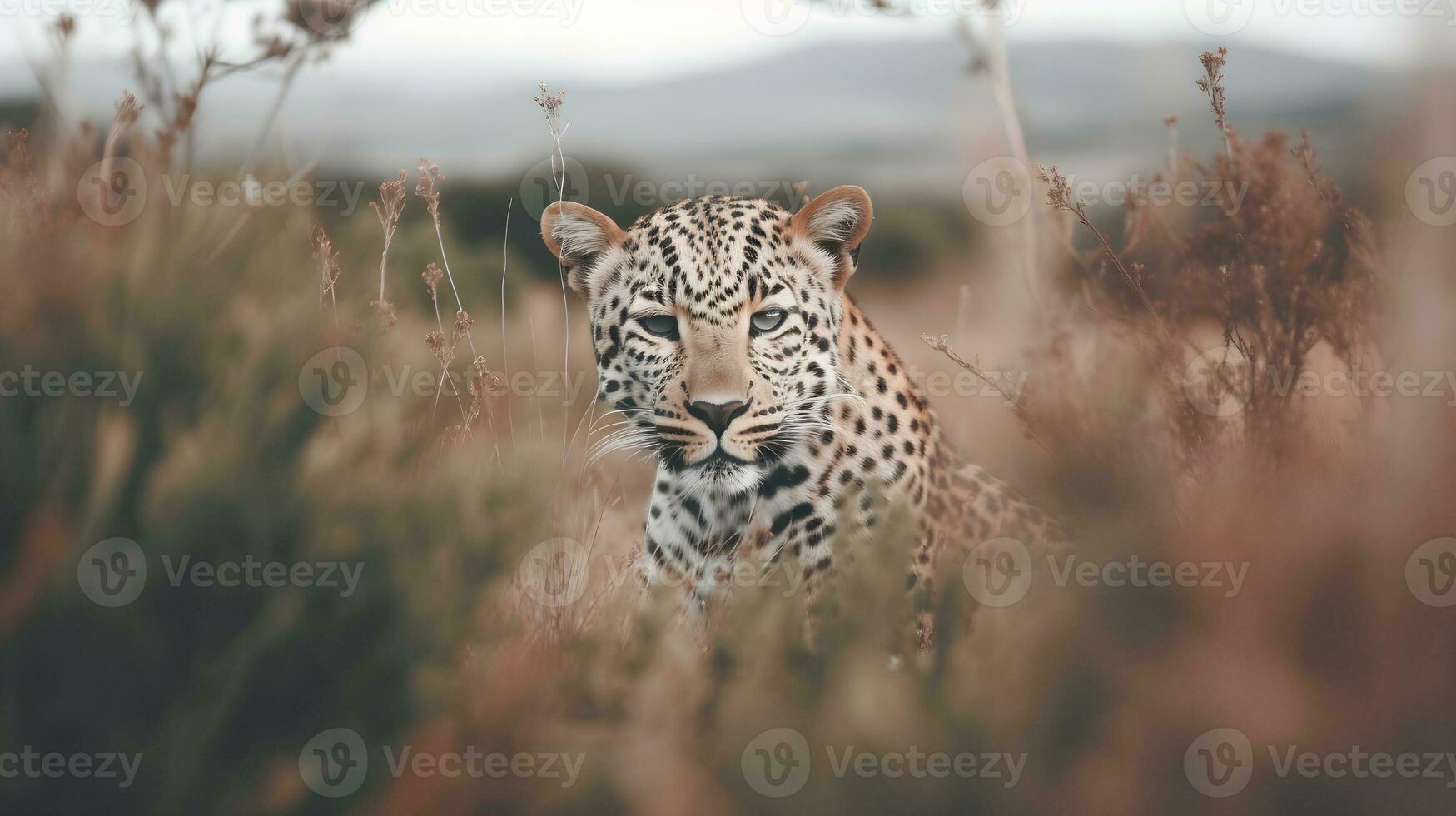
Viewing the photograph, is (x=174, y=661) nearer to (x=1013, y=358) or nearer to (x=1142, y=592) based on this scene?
(x=1142, y=592)

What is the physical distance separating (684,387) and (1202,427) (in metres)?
1.84

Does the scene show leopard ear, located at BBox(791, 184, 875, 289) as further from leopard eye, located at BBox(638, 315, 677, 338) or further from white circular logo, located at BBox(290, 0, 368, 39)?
white circular logo, located at BBox(290, 0, 368, 39)

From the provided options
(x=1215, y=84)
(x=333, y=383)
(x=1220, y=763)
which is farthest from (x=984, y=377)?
(x=333, y=383)

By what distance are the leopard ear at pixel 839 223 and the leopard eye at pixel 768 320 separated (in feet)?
0.94

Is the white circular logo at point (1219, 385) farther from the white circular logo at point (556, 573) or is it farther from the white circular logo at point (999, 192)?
the white circular logo at point (556, 573)

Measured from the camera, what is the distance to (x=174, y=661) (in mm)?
2623

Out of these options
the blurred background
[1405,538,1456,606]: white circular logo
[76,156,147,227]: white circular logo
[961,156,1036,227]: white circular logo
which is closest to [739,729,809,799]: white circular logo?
the blurred background

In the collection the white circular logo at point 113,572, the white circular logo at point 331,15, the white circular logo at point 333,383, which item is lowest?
the white circular logo at point 113,572

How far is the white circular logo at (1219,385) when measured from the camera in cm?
385

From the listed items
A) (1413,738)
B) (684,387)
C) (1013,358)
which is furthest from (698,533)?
(1413,738)

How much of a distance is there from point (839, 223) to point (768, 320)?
480mm

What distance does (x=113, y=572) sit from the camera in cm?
259

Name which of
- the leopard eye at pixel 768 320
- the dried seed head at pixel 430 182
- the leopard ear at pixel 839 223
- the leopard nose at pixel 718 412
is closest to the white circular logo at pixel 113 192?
the dried seed head at pixel 430 182

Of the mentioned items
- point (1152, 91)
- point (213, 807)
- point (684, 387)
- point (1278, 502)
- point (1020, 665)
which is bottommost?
point (213, 807)
